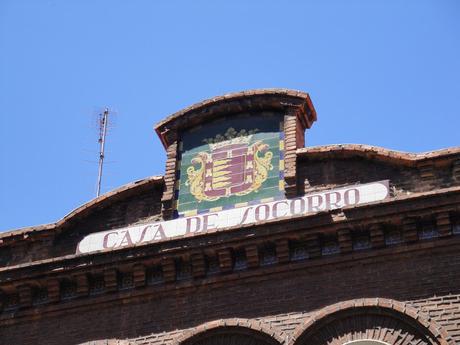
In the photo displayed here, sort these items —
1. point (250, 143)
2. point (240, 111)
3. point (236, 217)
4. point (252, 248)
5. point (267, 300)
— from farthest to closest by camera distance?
point (240, 111) → point (250, 143) → point (236, 217) → point (252, 248) → point (267, 300)

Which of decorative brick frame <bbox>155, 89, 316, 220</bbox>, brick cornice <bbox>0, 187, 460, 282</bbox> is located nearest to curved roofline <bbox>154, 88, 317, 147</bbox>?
decorative brick frame <bbox>155, 89, 316, 220</bbox>

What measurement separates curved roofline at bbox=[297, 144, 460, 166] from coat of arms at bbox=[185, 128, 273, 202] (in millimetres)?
862

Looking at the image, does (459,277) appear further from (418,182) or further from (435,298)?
(418,182)

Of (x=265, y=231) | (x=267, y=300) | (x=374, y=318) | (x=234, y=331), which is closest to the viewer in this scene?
(x=374, y=318)

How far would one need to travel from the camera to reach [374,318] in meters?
20.4

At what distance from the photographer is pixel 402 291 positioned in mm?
20516

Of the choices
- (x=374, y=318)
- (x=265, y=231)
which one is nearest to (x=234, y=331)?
(x=265, y=231)

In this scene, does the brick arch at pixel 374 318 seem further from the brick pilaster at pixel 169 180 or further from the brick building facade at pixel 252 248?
the brick pilaster at pixel 169 180

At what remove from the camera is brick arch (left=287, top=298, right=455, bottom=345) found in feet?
65.1

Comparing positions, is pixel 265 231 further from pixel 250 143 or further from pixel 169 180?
pixel 169 180

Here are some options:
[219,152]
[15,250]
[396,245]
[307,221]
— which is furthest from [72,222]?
[396,245]

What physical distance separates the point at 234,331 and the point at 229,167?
12.2 feet

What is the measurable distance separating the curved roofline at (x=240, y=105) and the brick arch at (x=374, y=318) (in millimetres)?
4800

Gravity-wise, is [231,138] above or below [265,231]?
above
